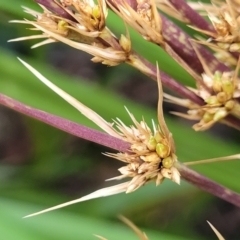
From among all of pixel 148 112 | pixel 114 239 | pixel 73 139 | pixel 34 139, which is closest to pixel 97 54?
pixel 114 239

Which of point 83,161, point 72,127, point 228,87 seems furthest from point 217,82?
point 83,161

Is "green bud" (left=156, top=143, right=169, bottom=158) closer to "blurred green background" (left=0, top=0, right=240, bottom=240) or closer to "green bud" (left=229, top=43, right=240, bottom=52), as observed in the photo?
"green bud" (left=229, top=43, right=240, bottom=52)

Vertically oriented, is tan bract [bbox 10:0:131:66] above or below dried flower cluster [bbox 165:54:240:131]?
above

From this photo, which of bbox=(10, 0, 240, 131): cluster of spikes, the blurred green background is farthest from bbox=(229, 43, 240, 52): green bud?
the blurred green background

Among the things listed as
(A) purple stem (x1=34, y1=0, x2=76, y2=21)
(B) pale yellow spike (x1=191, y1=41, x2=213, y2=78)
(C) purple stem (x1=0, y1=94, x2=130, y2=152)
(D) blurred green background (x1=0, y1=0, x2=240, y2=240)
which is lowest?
(D) blurred green background (x1=0, y1=0, x2=240, y2=240)

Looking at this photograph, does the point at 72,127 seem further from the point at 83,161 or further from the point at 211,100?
the point at 83,161

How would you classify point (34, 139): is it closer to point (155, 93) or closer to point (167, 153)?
point (155, 93)
